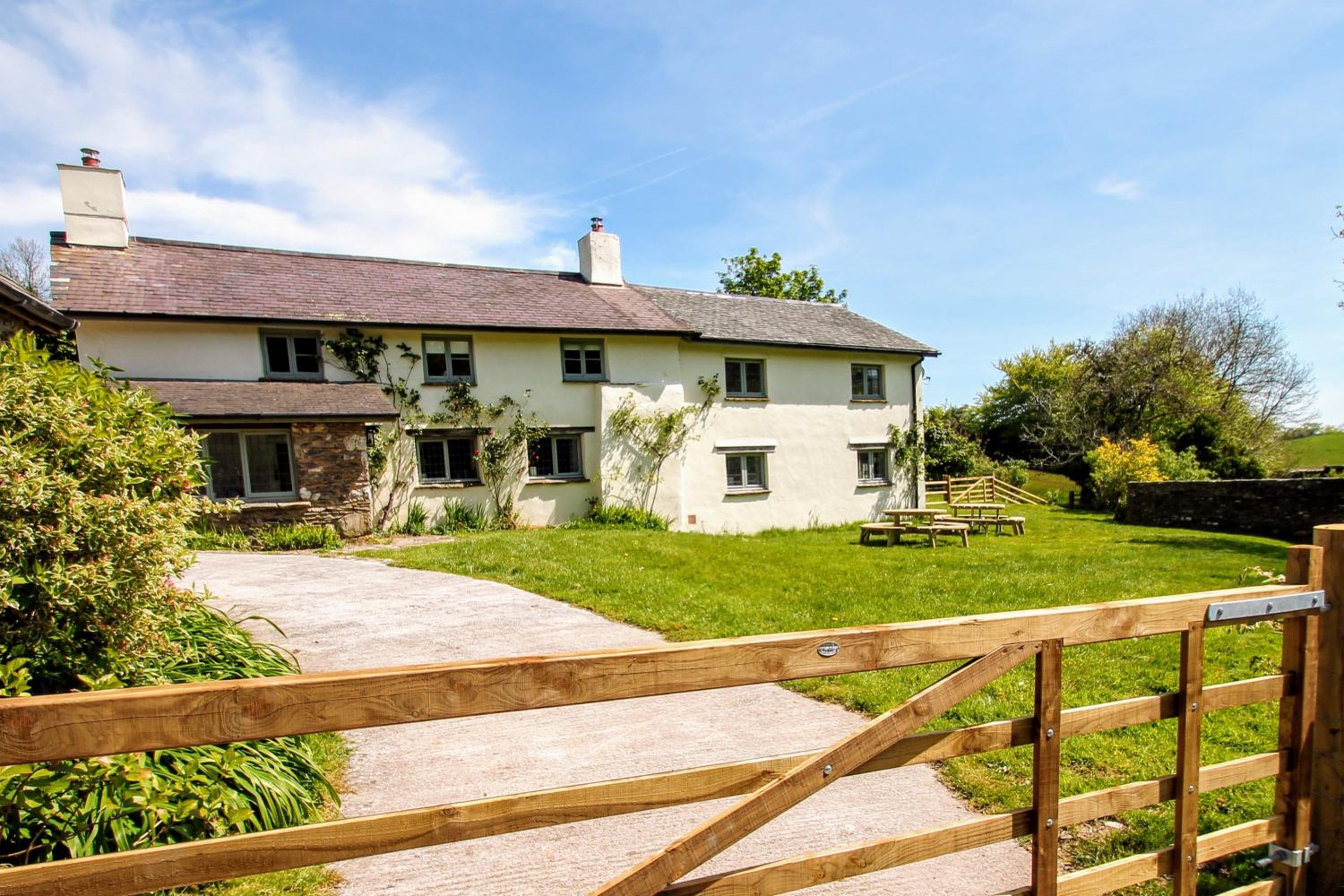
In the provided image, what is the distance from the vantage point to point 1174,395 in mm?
30875

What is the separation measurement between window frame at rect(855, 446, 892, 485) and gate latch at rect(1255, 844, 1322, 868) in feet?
67.6

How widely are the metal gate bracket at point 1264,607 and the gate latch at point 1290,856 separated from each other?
988 mm

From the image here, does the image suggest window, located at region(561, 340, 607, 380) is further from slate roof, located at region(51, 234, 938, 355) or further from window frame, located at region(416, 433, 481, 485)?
window frame, located at region(416, 433, 481, 485)

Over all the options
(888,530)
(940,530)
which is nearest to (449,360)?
(888,530)

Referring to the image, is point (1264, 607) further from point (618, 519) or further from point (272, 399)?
point (272, 399)

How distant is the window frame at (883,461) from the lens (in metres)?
23.2

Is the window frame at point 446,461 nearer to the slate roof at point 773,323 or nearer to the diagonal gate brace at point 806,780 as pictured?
the slate roof at point 773,323

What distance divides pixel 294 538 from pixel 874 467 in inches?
690

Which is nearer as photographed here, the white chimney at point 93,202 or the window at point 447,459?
the white chimney at point 93,202

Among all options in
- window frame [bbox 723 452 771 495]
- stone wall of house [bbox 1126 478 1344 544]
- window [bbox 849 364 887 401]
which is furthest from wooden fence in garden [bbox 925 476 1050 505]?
window frame [bbox 723 452 771 495]

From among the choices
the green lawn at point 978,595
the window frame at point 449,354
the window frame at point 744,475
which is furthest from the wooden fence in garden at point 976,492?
the window frame at point 449,354

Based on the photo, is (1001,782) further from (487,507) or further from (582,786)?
(487,507)

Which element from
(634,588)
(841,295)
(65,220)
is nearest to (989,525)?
(634,588)

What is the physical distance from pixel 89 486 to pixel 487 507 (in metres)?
14.1
